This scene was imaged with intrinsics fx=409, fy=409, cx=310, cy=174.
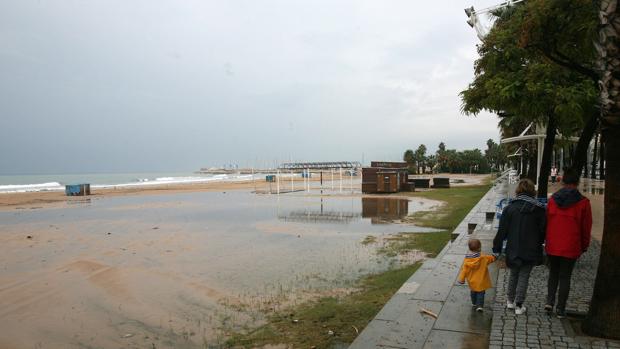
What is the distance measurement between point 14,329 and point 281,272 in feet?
15.0

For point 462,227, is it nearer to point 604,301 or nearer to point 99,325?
point 604,301

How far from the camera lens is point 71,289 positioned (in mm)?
8016

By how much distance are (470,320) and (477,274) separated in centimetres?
54

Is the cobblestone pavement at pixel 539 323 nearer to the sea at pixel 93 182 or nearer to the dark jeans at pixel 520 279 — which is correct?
the dark jeans at pixel 520 279

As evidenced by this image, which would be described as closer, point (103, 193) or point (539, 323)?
point (539, 323)

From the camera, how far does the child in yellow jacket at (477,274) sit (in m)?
4.75

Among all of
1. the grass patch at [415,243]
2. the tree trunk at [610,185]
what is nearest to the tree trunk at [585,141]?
the tree trunk at [610,185]

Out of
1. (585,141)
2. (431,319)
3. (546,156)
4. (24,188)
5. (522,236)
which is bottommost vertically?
(24,188)

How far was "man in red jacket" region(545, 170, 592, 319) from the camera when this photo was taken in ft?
14.0

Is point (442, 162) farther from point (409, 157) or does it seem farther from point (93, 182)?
point (93, 182)

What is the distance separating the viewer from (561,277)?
443 centimetres

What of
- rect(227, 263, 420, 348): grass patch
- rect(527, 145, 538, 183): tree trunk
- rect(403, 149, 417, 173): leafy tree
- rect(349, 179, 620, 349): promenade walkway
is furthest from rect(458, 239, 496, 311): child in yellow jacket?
rect(403, 149, 417, 173): leafy tree

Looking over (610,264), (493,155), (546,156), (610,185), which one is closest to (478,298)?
(610,264)

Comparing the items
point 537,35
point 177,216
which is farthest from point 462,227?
point 177,216
